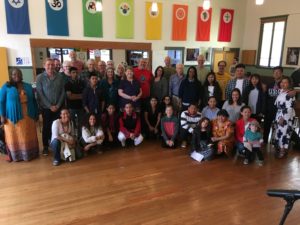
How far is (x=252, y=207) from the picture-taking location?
2736 millimetres

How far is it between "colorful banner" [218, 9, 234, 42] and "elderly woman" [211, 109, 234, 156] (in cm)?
522

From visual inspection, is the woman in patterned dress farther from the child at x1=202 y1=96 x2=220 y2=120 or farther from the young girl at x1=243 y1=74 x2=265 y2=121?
the child at x1=202 y1=96 x2=220 y2=120

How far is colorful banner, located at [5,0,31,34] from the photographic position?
5.91 m

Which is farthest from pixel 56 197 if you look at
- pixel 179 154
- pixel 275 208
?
pixel 275 208

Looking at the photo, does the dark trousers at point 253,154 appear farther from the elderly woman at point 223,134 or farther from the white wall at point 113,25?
the white wall at point 113,25

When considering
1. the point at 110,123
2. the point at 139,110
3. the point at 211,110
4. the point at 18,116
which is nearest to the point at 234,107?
the point at 211,110

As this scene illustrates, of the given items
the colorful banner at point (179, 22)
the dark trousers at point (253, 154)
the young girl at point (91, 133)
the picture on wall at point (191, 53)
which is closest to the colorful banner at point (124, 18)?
the colorful banner at point (179, 22)

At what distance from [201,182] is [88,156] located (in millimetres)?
1829

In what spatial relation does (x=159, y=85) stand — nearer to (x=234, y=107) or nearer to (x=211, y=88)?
(x=211, y=88)

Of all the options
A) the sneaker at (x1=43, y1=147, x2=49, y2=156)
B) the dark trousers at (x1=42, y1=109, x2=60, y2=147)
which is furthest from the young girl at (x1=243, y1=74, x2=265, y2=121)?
the sneaker at (x1=43, y1=147, x2=49, y2=156)

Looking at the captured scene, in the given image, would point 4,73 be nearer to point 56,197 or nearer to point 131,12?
point 131,12

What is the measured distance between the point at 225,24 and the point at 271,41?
153 cm

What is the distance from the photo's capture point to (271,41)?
8.05 metres

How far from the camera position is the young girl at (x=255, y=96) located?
4.28 m
